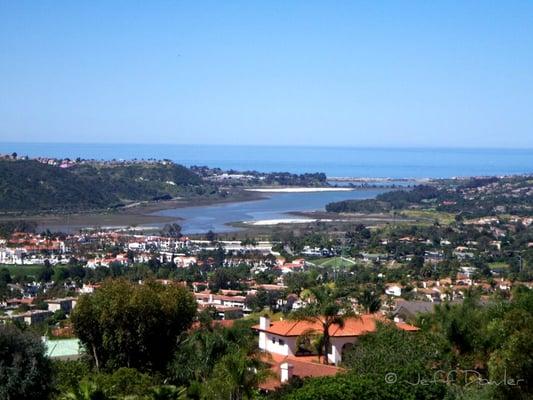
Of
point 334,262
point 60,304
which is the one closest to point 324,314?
point 60,304

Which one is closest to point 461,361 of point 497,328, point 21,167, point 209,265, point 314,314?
point 497,328

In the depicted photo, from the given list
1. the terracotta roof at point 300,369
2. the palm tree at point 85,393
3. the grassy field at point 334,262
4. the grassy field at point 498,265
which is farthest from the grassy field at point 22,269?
the palm tree at point 85,393

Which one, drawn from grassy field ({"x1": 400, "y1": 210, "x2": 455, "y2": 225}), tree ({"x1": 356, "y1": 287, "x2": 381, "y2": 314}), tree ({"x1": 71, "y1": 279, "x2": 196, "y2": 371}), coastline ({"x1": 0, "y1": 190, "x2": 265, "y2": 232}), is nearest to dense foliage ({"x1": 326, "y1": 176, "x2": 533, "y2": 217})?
grassy field ({"x1": 400, "y1": 210, "x2": 455, "y2": 225})

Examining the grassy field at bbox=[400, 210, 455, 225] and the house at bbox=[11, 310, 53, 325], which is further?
the grassy field at bbox=[400, 210, 455, 225]

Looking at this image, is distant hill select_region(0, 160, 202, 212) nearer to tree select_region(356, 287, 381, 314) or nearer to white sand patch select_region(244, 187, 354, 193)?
white sand patch select_region(244, 187, 354, 193)

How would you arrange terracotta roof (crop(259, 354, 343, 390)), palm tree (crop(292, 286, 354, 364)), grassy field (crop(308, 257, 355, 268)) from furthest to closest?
grassy field (crop(308, 257, 355, 268)) < palm tree (crop(292, 286, 354, 364)) < terracotta roof (crop(259, 354, 343, 390))

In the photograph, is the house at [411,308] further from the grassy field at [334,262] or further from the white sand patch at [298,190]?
the white sand patch at [298,190]
